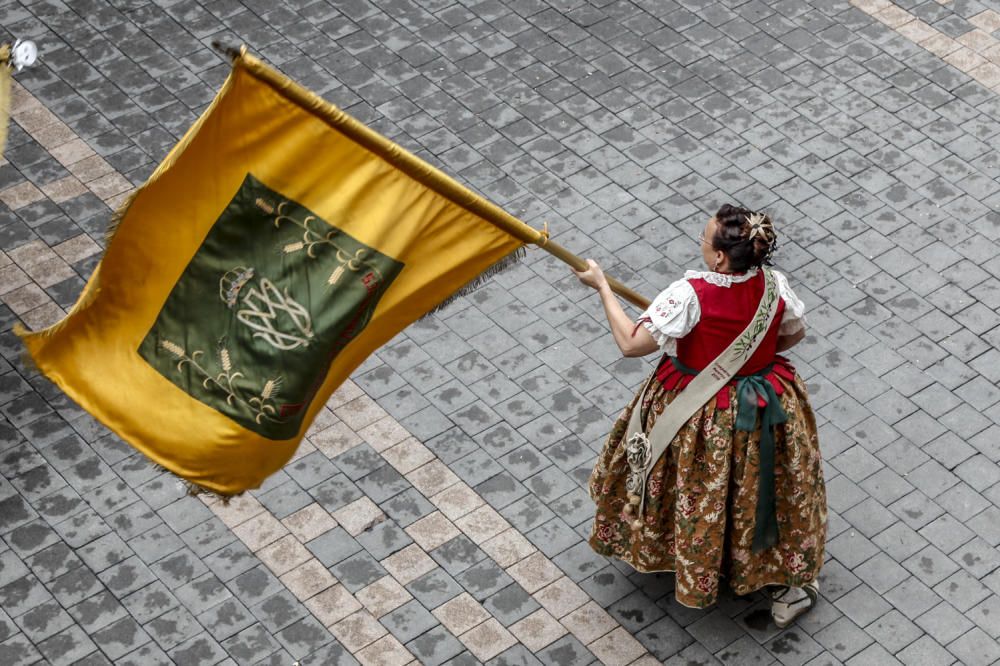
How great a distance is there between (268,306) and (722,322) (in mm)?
1908

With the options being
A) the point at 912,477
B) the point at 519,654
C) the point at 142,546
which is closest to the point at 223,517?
the point at 142,546

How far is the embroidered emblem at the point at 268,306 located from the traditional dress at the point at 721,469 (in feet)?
4.68

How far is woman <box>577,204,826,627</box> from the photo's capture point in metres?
6.29

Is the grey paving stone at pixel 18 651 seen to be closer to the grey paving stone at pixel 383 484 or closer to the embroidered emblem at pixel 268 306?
the grey paving stone at pixel 383 484

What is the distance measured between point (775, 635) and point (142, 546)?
2990mm

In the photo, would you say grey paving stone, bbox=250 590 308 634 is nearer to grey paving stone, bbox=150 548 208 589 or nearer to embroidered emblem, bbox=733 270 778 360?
grey paving stone, bbox=150 548 208 589

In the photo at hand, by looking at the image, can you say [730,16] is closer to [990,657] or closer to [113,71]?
[113,71]

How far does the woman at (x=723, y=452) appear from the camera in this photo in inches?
248

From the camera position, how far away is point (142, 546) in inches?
295

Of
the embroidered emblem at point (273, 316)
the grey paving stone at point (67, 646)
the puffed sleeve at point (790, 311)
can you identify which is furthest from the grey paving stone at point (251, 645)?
the puffed sleeve at point (790, 311)

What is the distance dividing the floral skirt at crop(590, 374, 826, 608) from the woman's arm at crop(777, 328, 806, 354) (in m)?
0.14

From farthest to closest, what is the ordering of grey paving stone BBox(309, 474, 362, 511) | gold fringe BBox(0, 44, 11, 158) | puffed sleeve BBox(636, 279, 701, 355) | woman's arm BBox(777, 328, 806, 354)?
1. grey paving stone BBox(309, 474, 362, 511)
2. gold fringe BBox(0, 44, 11, 158)
3. woman's arm BBox(777, 328, 806, 354)
4. puffed sleeve BBox(636, 279, 701, 355)

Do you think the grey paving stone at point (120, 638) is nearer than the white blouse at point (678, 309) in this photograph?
No

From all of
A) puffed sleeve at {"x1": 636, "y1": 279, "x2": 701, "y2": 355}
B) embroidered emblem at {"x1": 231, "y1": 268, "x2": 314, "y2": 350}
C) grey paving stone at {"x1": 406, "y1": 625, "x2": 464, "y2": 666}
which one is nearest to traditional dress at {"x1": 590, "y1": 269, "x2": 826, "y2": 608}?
puffed sleeve at {"x1": 636, "y1": 279, "x2": 701, "y2": 355}
